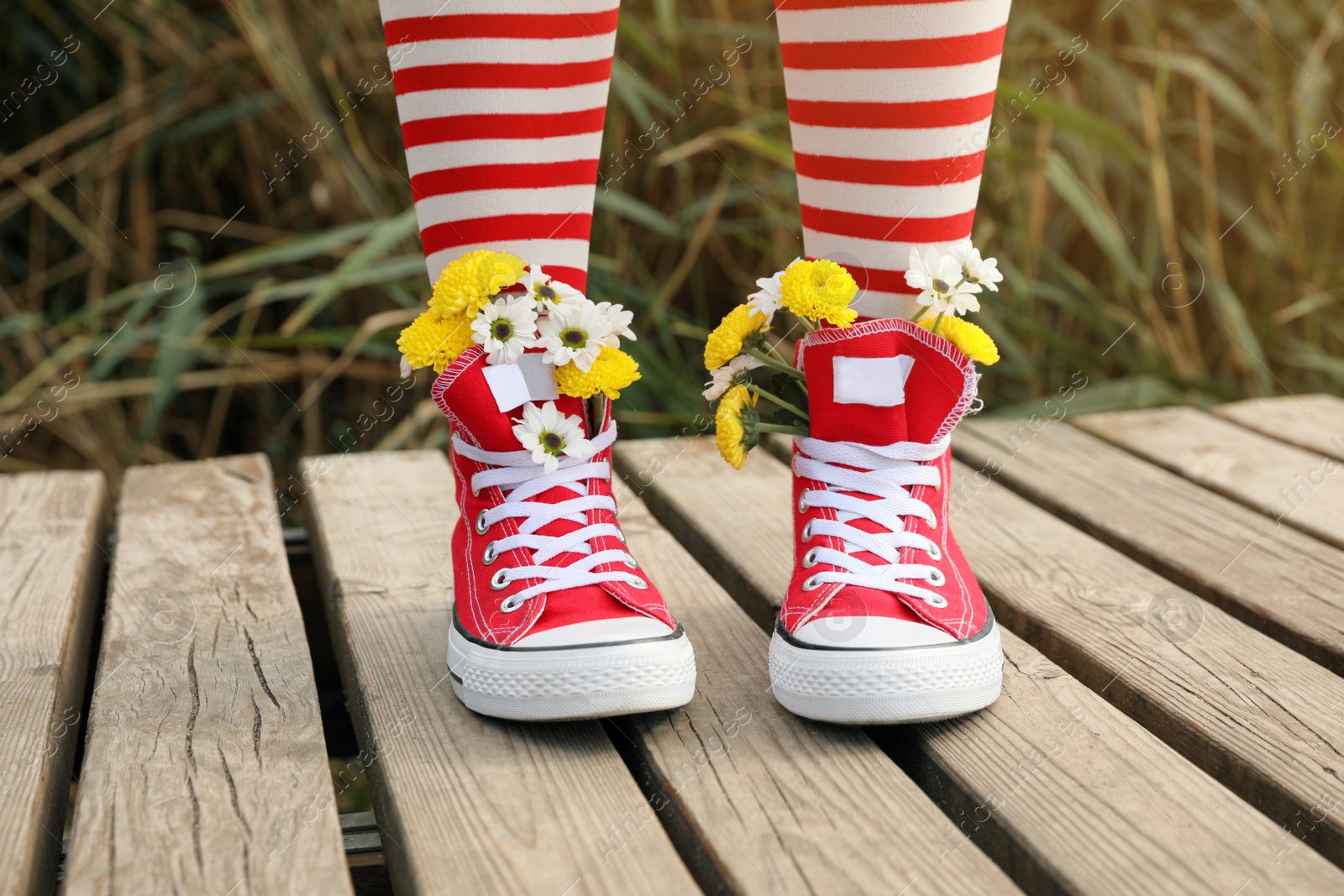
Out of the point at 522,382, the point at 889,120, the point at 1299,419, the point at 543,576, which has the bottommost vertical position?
the point at 1299,419

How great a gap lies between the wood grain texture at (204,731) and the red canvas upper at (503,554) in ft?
0.41

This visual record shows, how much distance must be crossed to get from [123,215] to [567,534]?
1.41m

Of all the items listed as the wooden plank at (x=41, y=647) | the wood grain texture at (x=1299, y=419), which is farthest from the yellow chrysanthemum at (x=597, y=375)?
the wood grain texture at (x=1299, y=419)

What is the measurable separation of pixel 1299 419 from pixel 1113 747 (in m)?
0.87

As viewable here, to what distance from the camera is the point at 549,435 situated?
77 cm

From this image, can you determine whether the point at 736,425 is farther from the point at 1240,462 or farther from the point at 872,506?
the point at 1240,462

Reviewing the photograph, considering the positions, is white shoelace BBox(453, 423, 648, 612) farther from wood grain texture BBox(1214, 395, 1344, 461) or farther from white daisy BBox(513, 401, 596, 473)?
wood grain texture BBox(1214, 395, 1344, 461)

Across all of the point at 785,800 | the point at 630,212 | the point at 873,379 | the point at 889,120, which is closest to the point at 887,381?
the point at 873,379

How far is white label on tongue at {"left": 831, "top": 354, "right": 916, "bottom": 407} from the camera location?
29.6 inches

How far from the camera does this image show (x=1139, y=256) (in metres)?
1.91

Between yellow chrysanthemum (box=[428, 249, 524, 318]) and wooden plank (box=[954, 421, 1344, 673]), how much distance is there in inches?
21.6

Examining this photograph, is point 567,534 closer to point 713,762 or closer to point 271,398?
point 713,762

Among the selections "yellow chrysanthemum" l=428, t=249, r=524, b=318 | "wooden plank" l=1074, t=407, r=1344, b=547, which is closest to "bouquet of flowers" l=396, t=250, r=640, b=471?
"yellow chrysanthemum" l=428, t=249, r=524, b=318

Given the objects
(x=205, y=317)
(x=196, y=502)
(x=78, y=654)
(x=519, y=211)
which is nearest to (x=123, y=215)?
(x=205, y=317)
